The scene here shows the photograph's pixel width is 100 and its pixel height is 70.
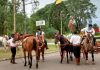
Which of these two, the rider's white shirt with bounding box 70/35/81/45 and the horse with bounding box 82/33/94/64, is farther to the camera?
the rider's white shirt with bounding box 70/35/81/45

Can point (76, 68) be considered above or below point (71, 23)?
below

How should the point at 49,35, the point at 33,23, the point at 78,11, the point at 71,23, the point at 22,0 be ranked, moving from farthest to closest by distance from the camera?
the point at 78,11, the point at 49,35, the point at 33,23, the point at 22,0, the point at 71,23

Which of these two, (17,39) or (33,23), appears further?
(33,23)

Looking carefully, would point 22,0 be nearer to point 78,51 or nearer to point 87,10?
point 78,51

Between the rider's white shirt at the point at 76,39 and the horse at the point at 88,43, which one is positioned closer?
the horse at the point at 88,43

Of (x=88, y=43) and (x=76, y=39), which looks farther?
(x=76, y=39)

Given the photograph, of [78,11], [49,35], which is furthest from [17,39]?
[78,11]

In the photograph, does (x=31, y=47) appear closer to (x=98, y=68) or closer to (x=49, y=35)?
(x=98, y=68)

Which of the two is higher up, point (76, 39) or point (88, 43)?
point (76, 39)

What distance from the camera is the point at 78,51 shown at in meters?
23.1

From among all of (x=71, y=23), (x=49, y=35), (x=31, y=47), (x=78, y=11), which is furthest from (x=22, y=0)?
(x=78, y=11)

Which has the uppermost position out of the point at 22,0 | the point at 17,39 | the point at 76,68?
the point at 22,0

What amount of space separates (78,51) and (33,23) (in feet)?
263

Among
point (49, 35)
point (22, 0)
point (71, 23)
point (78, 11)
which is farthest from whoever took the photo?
point (78, 11)
